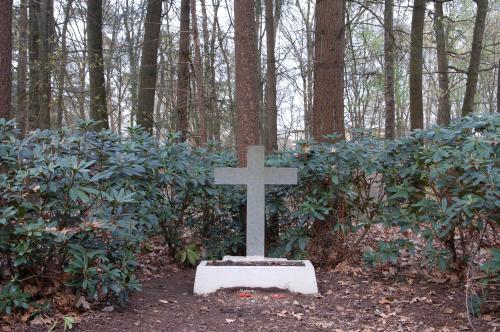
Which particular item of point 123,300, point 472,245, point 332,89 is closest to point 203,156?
point 332,89

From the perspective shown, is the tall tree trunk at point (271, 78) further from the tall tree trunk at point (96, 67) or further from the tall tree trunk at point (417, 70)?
the tall tree trunk at point (96, 67)

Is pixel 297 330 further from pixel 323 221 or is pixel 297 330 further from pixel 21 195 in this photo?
pixel 21 195

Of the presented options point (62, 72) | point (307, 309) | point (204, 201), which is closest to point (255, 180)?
point (204, 201)

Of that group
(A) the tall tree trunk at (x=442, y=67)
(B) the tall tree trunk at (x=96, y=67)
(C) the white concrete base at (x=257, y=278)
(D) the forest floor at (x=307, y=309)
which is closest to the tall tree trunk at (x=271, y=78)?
(B) the tall tree trunk at (x=96, y=67)

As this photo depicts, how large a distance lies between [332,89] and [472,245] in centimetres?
272

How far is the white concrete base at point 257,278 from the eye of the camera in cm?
488

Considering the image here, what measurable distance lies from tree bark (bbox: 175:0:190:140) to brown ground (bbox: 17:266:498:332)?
6236 millimetres

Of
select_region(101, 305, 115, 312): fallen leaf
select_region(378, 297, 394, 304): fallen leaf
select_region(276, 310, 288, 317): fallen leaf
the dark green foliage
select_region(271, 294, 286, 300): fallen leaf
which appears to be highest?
the dark green foliage

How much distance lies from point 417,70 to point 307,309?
8464 millimetres

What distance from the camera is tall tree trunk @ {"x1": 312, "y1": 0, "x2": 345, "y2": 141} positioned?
6.50 metres

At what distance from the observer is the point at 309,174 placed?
5.64m

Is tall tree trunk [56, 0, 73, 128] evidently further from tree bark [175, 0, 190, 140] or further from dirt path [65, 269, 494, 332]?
dirt path [65, 269, 494, 332]

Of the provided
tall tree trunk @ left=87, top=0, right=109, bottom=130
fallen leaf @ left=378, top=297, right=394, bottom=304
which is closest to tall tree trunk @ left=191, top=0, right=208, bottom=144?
tall tree trunk @ left=87, top=0, right=109, bottom=130

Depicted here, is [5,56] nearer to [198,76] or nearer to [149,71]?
[149,71]
